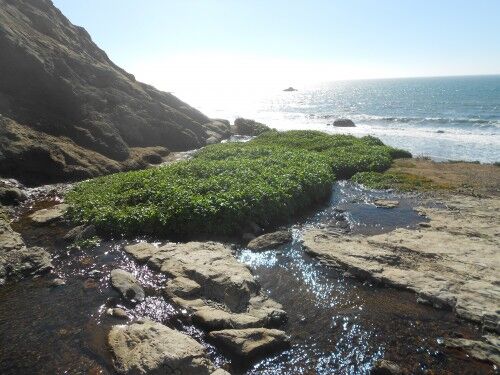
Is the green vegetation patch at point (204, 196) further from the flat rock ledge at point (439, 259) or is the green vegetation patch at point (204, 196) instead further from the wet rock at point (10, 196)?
the flat rock ledge at point (439, 259)

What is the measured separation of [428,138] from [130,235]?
2136 inches

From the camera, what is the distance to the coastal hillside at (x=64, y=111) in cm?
2694

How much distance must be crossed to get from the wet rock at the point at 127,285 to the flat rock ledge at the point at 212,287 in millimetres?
973

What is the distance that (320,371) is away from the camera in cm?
970

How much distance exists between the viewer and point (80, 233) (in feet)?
56.2

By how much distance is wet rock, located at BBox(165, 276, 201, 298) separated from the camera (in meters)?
12.7

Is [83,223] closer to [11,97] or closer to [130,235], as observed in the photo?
[130,235]

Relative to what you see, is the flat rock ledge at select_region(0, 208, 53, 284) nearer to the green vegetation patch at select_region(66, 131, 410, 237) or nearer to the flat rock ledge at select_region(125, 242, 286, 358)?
the flat rock ledge at select_region(125, 242, 286, 358)

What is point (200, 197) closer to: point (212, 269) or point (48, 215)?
point (212, 269)

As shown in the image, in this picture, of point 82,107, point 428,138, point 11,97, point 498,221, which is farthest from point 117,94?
point 428,138

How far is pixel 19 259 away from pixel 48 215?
18.0 feet

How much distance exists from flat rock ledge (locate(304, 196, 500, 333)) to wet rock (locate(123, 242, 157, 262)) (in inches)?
271

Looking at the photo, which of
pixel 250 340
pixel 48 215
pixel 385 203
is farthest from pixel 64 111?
pixel 250 340

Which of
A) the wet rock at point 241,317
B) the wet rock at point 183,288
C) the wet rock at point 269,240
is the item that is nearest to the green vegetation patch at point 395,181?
the wet rock at point 269,240
